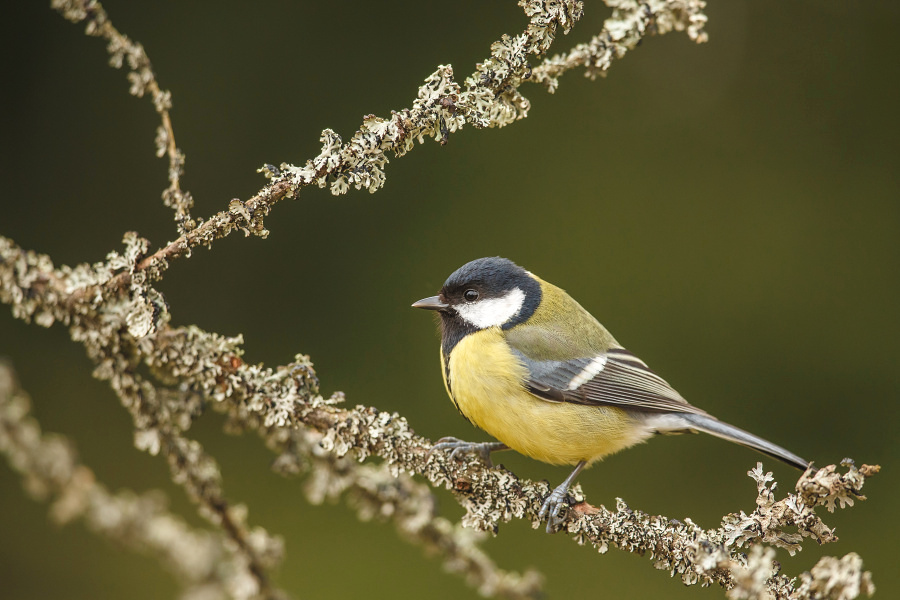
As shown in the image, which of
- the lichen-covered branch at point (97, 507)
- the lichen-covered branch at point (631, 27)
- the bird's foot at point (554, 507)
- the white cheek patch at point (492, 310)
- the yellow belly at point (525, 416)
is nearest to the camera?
the lichen-covered branch at point (97, 507)

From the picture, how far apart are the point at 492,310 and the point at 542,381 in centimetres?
26

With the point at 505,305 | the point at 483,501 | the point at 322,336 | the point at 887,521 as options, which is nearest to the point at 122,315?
the point at 483,501

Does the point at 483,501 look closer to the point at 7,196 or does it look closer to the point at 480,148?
the point at 480,148

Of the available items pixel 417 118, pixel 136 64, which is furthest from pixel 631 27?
Result: pixel 136 64

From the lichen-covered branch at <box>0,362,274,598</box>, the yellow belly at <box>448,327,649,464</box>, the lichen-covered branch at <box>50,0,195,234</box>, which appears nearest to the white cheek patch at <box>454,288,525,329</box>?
the yellow belly at <box>448,327,649,464</box>

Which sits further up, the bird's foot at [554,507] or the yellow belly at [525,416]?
the yellow belly at [525,416]

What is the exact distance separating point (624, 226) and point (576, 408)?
1266mm

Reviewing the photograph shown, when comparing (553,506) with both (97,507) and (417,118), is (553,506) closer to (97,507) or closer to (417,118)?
(417,118)

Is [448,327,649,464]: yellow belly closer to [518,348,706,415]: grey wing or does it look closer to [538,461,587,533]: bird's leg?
[518,348,706,415]: grey wing

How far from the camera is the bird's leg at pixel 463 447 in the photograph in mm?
1495

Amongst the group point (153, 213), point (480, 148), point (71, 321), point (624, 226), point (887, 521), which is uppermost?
point (153, 213)

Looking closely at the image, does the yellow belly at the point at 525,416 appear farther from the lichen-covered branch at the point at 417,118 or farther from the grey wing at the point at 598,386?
the lichen-covered branch at the point at 417,118

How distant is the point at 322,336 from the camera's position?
276 centimetres

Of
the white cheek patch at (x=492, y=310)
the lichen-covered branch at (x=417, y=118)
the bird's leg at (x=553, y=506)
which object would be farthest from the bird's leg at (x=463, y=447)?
the lichen-covered branch at (x=417, y=118)
